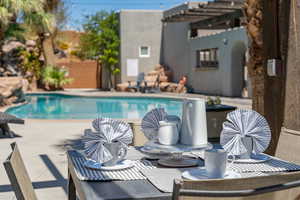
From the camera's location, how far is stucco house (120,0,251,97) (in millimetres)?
16594

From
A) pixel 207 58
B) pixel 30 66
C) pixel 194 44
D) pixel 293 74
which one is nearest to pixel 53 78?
pixel 30 66

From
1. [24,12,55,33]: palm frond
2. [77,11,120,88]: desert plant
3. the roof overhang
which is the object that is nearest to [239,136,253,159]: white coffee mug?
the roof overhang

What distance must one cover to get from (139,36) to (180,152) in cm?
2082

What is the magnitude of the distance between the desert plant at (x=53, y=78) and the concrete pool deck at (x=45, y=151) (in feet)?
40.0

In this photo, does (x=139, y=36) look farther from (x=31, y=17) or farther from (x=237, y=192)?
(x=237, y=192)

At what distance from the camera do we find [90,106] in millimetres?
16109

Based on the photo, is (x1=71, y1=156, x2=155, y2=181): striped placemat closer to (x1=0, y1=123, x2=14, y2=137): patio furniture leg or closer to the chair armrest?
the chair armrest

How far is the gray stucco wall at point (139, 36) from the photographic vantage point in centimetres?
2242

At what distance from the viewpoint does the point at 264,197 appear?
1413 mm

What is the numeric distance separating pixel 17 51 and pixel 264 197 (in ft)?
72.1

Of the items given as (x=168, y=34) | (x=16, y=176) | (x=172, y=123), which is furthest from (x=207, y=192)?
(x=168, y=34)

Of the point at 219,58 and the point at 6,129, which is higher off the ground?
the point at 219,58

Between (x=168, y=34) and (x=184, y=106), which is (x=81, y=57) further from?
(x=184, y=106)

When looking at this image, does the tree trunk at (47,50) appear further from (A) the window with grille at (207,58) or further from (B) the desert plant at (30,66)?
(A) the window with grille at (207,58)
